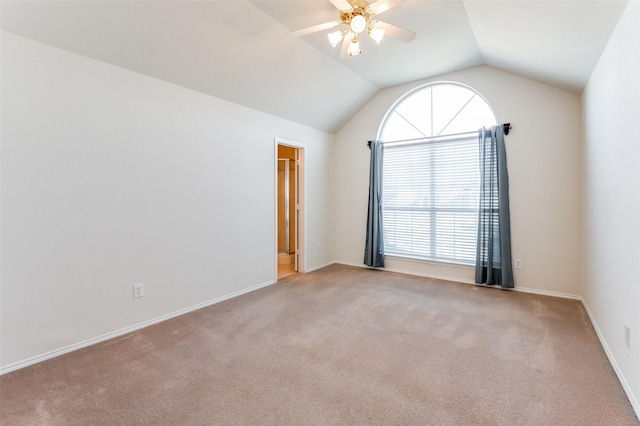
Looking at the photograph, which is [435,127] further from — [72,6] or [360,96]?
[72,6]

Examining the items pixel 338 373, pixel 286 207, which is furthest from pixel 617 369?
pixel 286 207

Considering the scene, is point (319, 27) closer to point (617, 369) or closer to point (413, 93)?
point (413, 93)

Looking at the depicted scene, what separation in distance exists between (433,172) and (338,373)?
11.0 ft

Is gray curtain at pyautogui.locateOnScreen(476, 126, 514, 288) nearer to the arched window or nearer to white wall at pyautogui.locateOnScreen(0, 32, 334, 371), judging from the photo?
the arched window

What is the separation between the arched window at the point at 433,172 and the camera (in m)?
4.12

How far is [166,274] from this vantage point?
295 cm

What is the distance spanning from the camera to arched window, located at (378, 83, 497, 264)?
4.12 m

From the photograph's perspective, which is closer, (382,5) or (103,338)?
(382,5)

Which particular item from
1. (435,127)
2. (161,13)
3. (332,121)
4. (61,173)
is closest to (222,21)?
(161,13)

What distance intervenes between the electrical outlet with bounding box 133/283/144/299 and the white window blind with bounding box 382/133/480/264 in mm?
3496

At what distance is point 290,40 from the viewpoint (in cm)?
308

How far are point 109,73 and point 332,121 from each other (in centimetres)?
314

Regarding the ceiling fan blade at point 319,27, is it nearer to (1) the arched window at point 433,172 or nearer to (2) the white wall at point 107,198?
(2) the white wall at point 107,198

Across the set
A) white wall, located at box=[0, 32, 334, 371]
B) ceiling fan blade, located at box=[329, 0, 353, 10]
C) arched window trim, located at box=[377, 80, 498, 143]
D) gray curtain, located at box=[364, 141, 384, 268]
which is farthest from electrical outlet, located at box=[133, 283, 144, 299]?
arched window trim, located at box=[377, 80, 498, 143]
